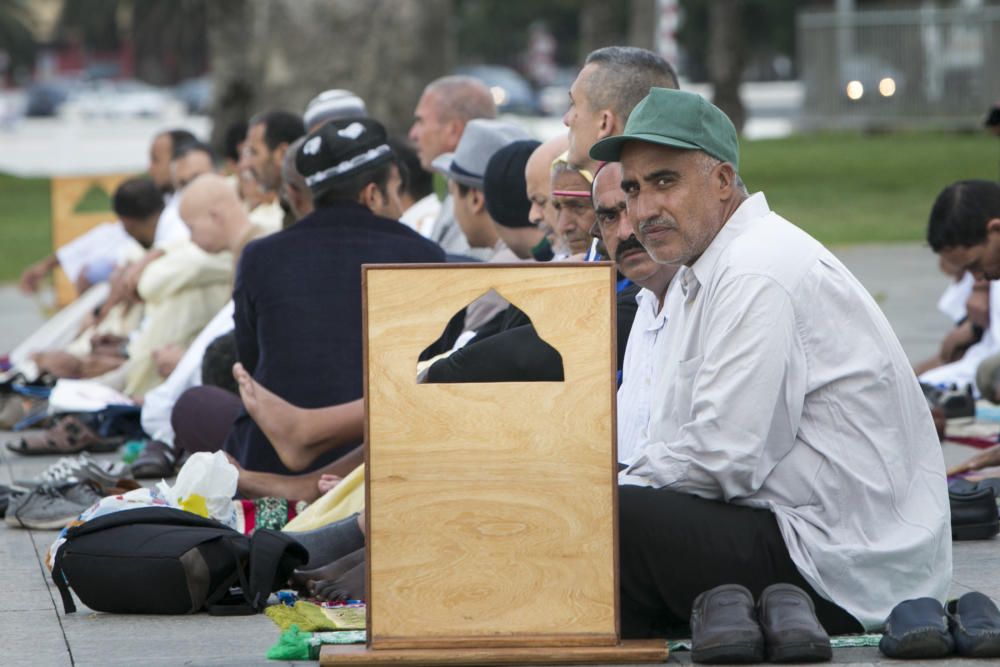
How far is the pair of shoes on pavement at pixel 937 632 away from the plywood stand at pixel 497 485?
2.12 ft

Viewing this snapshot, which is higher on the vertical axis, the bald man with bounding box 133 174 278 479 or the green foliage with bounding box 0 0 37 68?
the bald man with bounding box 133 174 278 479

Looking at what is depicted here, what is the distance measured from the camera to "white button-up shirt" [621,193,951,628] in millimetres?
4242

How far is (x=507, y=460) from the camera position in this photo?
13.9ft

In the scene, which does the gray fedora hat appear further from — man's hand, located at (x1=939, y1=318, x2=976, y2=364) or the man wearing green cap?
the man wearing green cap

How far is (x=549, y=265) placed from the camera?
4.21m

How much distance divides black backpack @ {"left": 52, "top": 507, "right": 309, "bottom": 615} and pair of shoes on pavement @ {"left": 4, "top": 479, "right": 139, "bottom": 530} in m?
1.35

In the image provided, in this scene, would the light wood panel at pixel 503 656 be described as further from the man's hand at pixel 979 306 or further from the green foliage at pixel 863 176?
the green foliage at pixel 863 176

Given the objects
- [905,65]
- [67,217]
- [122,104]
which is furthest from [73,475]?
[122,104]

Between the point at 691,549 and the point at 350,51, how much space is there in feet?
47.2

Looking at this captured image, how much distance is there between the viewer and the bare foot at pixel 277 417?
605 cm

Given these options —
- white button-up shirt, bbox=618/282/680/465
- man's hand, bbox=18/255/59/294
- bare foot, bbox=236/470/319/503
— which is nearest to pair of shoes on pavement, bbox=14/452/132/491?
bare foot, bbox=236/470/319/503

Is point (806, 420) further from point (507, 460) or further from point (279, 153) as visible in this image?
point (279, 153)

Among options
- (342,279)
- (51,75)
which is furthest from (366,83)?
(51,75)

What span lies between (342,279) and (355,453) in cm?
60
